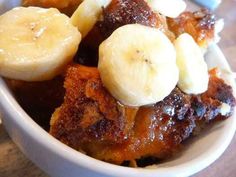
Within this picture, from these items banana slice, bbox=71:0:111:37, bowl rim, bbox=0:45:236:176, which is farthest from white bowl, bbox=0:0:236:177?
banana slice, bbox=71:0:111:37

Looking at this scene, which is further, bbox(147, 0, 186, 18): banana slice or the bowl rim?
bbox(147, 0, 186, 18): banana slice

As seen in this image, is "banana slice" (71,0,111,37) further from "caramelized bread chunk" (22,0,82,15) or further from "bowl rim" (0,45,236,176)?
"bowl rim" (0,45,236,176)

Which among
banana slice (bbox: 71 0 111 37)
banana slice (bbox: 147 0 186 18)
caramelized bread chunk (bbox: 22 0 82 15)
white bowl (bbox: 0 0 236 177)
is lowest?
white bowl (bbox: 0 0 236 177)

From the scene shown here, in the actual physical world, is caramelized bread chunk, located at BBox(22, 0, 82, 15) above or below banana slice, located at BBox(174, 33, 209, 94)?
below

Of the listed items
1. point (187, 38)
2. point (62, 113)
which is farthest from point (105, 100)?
point (187, 38)

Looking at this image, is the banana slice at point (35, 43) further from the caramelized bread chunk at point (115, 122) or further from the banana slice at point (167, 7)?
the banana slice at point (167, 7)

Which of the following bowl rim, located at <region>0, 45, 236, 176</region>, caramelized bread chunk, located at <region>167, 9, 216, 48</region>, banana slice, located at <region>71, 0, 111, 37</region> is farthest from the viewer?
caramelized bread chunk, located at <region>167, 9, 216, 48</region>

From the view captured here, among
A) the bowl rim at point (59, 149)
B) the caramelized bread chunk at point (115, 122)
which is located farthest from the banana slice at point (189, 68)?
the bowl rim at point (59, 149)

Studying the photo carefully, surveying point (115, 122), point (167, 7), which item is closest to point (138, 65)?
point (115, 122)
